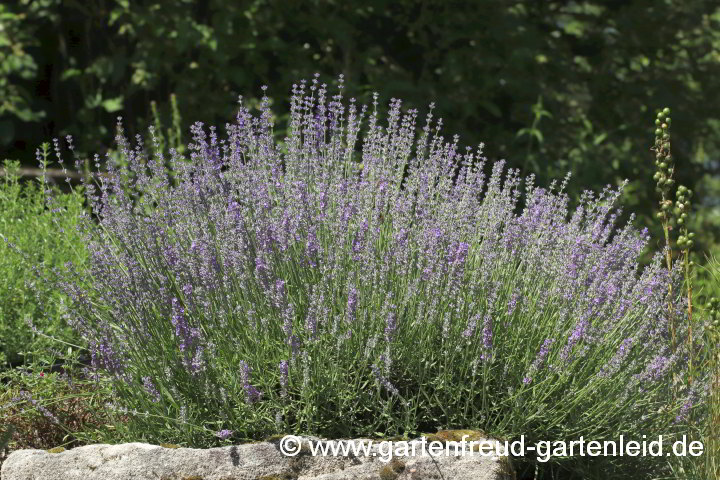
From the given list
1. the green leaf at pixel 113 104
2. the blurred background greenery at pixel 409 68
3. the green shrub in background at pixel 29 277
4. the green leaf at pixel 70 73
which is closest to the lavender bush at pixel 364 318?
the green shrub in background at pixel 29 277

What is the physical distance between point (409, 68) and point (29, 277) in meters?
3.50

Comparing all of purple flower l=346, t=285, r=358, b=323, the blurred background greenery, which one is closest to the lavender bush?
purple flower l=346, t=285, r=358, b=323

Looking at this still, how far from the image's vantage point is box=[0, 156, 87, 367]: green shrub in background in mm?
3678

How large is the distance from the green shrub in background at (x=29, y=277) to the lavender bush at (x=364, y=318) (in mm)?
436

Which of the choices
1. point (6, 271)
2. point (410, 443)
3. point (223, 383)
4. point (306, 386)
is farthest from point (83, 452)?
point (6, 271)

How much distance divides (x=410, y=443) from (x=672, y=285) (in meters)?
1.22

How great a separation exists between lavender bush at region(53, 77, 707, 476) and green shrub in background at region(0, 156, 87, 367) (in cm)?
44

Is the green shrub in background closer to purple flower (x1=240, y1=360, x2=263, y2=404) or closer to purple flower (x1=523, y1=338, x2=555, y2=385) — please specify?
purple flower (x1=240, y1=360, x2=263, y2=404)

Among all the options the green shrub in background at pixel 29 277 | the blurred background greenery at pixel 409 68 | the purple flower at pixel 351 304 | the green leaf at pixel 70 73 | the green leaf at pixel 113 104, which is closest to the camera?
the purple flower at pixel 351 304

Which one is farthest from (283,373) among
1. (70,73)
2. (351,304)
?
(70,73)

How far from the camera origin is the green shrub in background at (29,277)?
145 inches

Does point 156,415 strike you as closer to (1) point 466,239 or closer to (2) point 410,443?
(2) point 410,443

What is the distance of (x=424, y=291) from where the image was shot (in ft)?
9.88

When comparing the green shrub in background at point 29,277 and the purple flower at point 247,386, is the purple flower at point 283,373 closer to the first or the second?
the purple flower at point 247,386
